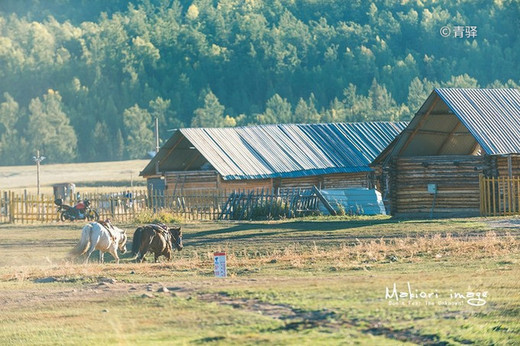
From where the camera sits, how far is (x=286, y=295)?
19.8 m

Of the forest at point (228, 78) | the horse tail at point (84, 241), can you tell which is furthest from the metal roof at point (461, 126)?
the forest at point (228, 78)

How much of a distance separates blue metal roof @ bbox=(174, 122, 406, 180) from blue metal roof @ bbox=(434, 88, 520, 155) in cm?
1152

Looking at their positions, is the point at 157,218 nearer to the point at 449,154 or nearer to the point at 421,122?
the point at 421,122

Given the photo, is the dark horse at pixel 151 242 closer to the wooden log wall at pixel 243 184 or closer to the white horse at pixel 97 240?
the white horse at pixel 97 240

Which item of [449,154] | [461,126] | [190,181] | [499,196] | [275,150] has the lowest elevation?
[499,196]

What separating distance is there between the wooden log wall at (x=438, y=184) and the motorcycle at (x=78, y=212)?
42.7 ft

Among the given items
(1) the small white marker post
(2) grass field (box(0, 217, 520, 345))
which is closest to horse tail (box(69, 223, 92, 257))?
(2) grass field (box(0, 217, 520, 345))

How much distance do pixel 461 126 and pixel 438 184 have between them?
263 centimetres

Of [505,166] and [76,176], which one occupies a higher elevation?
[76,176]

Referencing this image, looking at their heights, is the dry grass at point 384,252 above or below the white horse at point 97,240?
below

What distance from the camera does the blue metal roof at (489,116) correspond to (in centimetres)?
4169

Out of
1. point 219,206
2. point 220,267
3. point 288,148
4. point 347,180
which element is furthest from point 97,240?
point 347,180

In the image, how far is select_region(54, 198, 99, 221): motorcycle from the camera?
162ft

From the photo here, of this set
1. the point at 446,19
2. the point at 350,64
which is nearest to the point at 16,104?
the point at 350,64
